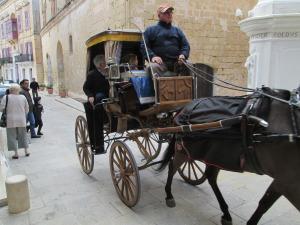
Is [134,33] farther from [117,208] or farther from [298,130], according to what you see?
[298,130]

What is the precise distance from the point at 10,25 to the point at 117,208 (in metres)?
43.2

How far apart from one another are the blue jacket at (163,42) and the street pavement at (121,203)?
1.93m

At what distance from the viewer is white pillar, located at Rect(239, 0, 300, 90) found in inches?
216

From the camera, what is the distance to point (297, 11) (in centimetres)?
553

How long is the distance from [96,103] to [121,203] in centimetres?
155

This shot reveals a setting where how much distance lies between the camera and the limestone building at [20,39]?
34406mm

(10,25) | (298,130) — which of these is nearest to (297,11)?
(298,130)

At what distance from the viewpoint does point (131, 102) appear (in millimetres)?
4141

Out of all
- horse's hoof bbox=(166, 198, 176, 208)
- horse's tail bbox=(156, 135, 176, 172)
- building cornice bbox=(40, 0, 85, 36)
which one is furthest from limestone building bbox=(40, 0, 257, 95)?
horse's hoof bbox=(166, 198, 176, 208)

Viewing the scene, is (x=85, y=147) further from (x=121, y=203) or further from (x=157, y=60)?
(x=157, y=60)

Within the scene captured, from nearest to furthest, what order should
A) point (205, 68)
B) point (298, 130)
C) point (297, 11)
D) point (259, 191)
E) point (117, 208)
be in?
point (298, 130), point (117, 208), point (259, 191), point (297, 11), point (205, 68)

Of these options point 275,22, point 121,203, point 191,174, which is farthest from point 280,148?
point 275,22

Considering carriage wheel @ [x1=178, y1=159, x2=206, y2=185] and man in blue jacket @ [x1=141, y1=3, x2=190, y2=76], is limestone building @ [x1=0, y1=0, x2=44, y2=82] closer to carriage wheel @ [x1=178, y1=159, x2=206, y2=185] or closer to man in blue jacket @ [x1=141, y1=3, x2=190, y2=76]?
carriage wheel @ [x1=178, y1=159, x2=206, y2=185]

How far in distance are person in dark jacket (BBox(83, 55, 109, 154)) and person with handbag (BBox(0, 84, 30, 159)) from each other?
2414mm
